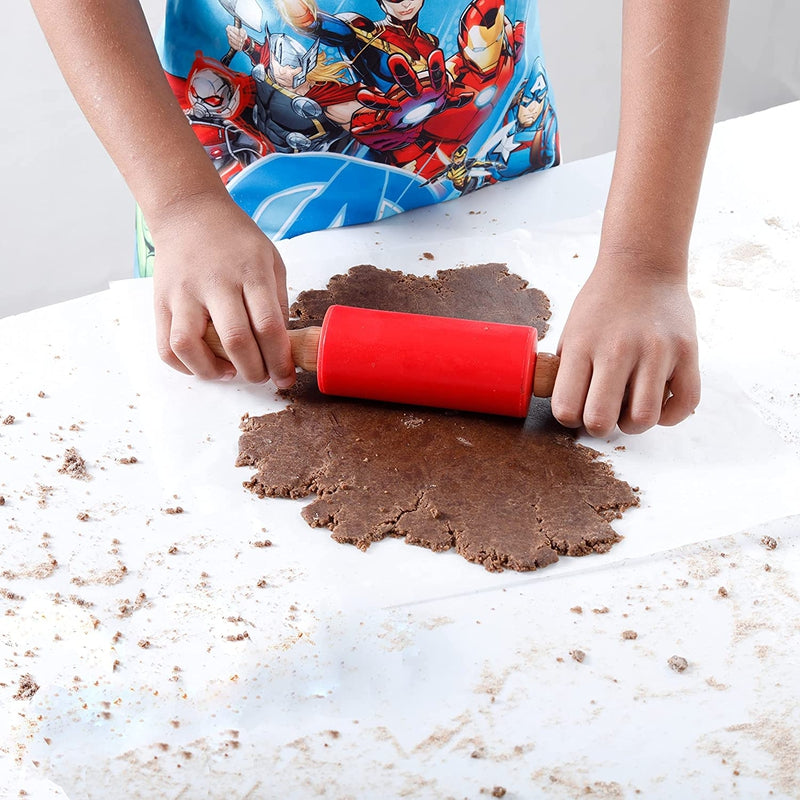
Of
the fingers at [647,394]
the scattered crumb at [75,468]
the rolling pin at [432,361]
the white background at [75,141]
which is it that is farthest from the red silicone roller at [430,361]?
the white background at [75,141]

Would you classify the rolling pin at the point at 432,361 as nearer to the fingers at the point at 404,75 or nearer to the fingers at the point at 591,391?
the fingers at the point at 591,391

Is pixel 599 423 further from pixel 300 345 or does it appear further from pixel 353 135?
pixel 353 135

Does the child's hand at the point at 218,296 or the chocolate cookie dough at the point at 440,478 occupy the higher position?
the child's hand at the point at 218,296

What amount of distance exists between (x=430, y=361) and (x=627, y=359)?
8.0 inches

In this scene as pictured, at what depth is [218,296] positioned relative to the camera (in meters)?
1.00

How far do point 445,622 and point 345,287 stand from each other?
0.51 metres

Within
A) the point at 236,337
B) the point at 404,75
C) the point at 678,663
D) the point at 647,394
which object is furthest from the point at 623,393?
the point at 404,75

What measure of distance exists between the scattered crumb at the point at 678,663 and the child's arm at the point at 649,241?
27 centimetres

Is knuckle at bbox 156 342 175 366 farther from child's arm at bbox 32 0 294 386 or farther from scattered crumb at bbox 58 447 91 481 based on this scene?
scattered crumb at bbox 58 447 91 481

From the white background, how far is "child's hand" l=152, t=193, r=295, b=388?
1.74m

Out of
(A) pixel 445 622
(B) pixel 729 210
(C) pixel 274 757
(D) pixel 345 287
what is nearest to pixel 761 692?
(A) pixel 445 622

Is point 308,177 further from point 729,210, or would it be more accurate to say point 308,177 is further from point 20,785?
point 20,785

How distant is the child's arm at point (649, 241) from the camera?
95 centimetres

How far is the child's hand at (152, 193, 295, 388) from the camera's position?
0.99m
